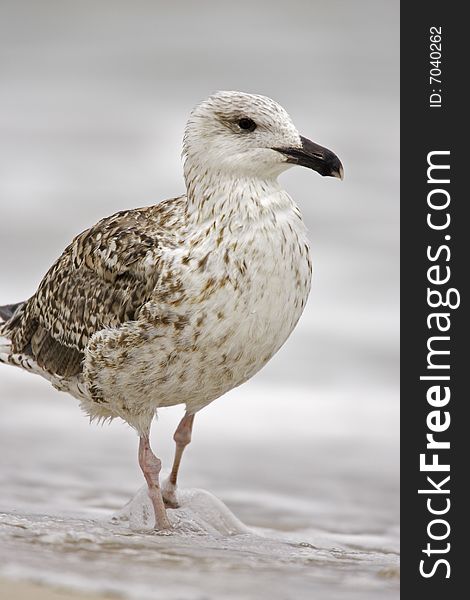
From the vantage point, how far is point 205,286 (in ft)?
20.5

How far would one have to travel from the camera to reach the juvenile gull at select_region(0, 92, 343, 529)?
629 cm

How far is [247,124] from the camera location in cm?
652

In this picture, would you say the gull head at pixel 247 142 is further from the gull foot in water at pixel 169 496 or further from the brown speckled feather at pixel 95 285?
the gull foot in water at pixel 169 496

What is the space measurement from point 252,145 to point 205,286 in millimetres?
714

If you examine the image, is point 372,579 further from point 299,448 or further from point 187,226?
point 299,448

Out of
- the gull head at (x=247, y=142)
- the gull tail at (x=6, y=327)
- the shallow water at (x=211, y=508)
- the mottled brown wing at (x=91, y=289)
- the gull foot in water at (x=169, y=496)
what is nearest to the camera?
the shallow water at (x=211, y=508)

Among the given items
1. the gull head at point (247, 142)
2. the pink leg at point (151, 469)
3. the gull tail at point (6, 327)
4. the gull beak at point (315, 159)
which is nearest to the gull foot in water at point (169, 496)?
the pink leg at point (151, 469)

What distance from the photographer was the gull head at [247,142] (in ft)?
21.1

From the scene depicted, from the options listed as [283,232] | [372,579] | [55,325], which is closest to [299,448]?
[55,325]

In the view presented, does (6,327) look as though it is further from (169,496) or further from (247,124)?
(247,124)

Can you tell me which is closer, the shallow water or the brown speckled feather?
the shallow water

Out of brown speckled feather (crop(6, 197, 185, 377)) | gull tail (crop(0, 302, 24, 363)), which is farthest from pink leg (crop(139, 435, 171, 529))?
gull tail (crop(0, 302, 24, 363))

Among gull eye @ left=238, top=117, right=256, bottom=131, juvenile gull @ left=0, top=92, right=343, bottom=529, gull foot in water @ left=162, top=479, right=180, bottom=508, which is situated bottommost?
gull foot in water @ left=162, top=479, right=180, bottom=508

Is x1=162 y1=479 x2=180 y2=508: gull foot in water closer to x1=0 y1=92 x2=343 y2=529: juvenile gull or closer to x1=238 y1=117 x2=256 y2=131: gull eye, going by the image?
x1=0 y1=92 x2=343 y2=529: juvenile gull
